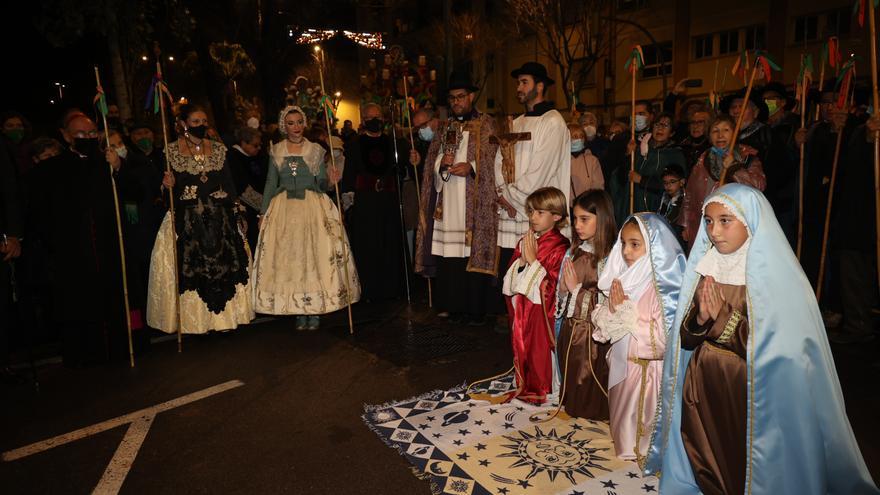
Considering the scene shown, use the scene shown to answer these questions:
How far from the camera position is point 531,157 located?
5.31 metres

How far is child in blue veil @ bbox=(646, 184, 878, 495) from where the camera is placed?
234 centimetres

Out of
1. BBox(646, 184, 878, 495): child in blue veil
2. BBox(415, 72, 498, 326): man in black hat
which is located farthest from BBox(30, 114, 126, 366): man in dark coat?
BBox(646, 184, 878, 495): child in blue veil

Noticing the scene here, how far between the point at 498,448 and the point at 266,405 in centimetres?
177

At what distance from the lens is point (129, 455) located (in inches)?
137

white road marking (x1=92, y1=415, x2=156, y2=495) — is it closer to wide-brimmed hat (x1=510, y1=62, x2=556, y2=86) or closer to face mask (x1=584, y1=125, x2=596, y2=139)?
wide-brimmed hat (x1=510, y1=62, x2=556, y2=86)

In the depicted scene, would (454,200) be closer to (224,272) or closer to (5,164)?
(224,272)

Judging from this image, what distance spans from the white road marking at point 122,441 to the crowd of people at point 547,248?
4.27ft

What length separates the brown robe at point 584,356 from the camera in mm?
3586

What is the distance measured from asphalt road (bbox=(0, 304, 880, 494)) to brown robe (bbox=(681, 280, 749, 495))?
1.11 meters

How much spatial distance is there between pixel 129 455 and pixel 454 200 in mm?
3598

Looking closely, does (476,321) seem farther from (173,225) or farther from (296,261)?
(173,225)

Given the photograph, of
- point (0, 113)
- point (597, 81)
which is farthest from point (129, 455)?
point (597, 81)

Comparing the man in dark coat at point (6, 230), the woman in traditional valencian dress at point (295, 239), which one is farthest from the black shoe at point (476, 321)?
the man in dark coat at point (6, 230)

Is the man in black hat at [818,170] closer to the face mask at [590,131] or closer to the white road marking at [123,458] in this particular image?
the face mask at [590,131]
